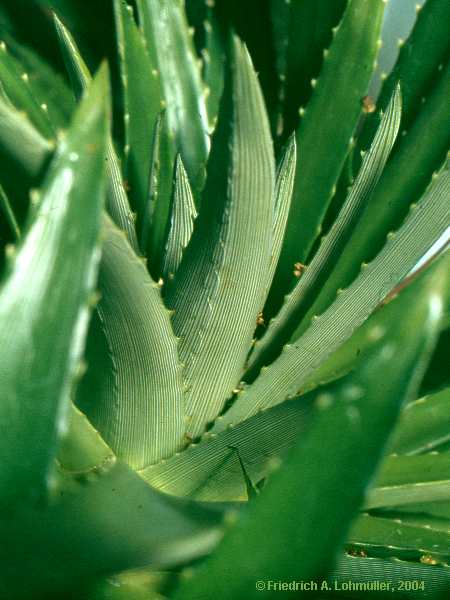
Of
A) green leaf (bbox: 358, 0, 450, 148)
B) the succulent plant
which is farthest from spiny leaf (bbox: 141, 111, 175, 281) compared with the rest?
green leaf (bbox: 358, 0, 450, 148)

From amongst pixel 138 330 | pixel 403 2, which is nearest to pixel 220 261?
pixel 138 330

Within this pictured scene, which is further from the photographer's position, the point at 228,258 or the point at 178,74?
the point at 178,74

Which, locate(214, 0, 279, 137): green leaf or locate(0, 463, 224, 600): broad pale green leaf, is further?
locate(214, 0, 279, 137): green leaf

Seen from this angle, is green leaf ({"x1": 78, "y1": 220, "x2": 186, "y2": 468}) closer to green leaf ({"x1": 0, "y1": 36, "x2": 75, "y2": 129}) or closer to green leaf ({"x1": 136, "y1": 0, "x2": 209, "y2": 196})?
green leaf ({"x1": 136, "y1": 0, "x2": 209, "y2": 196})

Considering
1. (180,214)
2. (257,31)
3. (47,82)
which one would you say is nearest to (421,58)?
(257,31)

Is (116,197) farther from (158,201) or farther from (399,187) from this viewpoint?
(399,187)

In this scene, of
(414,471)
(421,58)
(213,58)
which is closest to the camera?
(414,471)
